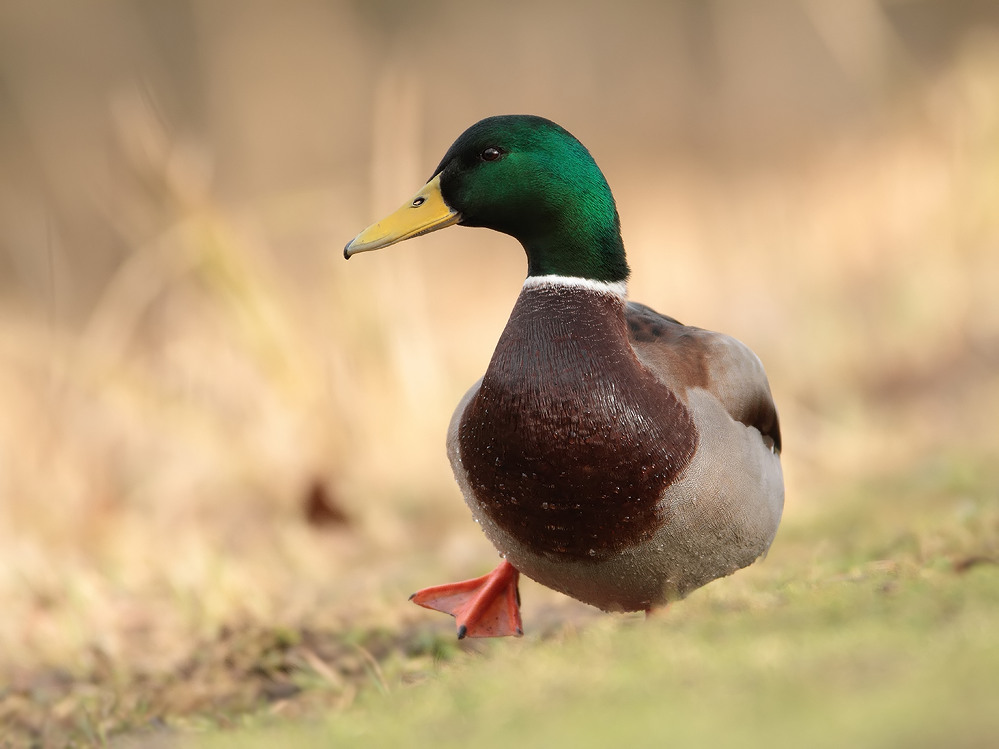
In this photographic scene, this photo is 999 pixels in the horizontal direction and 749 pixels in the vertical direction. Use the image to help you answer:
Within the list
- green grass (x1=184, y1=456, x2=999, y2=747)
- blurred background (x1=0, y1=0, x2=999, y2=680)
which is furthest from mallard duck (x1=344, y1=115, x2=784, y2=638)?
blurred background (x1=0, y1=0, x2=999, y2=680)

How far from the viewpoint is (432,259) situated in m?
8.58

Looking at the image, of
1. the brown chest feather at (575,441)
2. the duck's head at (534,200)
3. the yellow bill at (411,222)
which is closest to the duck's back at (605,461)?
the brown chest feather at (575,441)

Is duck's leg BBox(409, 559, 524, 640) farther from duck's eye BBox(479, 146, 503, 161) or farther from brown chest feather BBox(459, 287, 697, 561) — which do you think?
duck's eye BBox(479, 146, 503, 161)

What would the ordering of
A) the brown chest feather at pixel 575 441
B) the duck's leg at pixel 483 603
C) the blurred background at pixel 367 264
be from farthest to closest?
the blurred background at pixel 367 264 → the duck's leg at pixel 483 603 → the brown chest feather at pixel 575 441

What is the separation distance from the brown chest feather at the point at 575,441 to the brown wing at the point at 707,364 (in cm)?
14

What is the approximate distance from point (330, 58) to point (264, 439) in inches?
225

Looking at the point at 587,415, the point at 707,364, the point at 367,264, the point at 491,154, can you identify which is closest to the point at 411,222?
the point at 491,154

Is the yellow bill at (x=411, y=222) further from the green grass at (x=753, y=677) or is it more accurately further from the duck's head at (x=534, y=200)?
the green grass at (x=753, y=677)

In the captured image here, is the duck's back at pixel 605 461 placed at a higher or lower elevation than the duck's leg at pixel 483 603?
higher

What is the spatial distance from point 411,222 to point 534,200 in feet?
1.03

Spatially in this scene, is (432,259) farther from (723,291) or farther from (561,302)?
(561,302)

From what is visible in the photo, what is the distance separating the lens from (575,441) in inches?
100

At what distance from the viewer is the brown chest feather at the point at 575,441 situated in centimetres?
254

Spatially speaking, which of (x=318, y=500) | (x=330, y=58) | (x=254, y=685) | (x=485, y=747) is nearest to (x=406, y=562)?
(x=318, y=500)
